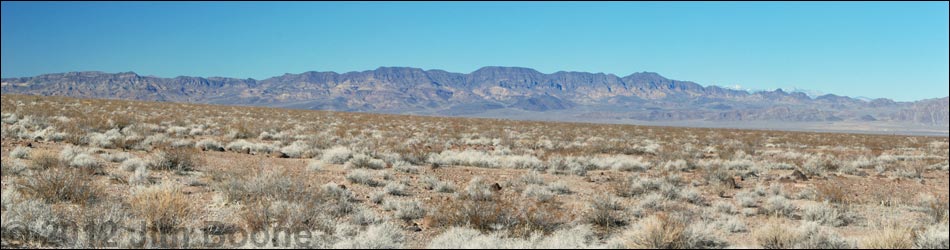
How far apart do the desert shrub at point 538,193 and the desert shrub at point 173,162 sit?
264 inches

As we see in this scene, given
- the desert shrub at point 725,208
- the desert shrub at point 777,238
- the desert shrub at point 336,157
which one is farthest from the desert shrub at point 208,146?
the desert shrub at point 777,238

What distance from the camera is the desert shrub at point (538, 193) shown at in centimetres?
942

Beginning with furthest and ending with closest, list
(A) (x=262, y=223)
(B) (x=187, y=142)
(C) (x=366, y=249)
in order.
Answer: (B) (x=187, y=142)
(A) (x=262, y=223)
(C) (x=366, y=249)

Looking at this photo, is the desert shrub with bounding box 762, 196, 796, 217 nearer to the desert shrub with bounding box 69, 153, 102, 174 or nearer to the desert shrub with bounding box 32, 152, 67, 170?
the desert shrub with bounding box 69, 153, 102, 174

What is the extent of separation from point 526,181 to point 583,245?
5.37m

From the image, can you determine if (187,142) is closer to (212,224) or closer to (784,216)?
(212,224)

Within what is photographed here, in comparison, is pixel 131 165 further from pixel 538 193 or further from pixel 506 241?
pixel 506 241

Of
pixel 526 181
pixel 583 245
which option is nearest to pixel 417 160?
pixel 526 181

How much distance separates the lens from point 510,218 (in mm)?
6777

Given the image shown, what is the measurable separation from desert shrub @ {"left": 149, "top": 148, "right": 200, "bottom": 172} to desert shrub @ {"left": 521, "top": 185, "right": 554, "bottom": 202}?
671 centimetres

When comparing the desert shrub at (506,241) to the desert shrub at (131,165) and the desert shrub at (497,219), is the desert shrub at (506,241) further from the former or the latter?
the desert shrub at (131,165)

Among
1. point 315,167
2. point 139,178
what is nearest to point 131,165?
point 139,178

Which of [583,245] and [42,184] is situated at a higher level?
[42,184]

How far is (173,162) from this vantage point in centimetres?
1093
